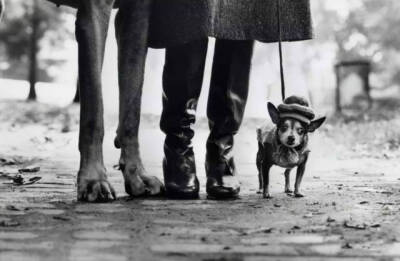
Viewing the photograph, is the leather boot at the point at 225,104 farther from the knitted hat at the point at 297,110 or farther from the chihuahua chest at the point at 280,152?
the knitted hat at the point at 297,110

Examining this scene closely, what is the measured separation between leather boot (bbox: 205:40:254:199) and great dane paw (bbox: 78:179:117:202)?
60cm

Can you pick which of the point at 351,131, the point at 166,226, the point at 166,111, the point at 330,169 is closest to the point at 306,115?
the point at 166,111

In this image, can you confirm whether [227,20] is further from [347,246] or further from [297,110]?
[347,246]

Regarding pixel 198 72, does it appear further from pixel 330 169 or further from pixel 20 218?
→ pixel 330 169

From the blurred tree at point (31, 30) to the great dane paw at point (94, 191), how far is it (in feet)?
58.7

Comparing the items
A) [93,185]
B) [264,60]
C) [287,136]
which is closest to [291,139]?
[287,136]

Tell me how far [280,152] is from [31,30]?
65.0 feet

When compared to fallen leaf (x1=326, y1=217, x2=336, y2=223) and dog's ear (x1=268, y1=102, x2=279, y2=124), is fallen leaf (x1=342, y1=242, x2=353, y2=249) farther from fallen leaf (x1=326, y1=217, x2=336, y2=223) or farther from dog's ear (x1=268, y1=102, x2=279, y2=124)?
dog's ear (x1=268, y1=102, x2=279, y2=124)

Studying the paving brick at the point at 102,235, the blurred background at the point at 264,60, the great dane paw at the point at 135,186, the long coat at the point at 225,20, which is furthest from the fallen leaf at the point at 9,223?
the blurred background at the point at 264,60

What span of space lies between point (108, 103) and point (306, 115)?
26.7 feet

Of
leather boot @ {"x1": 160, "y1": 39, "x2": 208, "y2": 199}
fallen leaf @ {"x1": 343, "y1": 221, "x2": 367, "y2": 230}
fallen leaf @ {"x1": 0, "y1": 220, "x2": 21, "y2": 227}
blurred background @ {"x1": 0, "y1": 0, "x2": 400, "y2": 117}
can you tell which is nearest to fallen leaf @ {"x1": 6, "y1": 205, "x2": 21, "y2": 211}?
fallen leaf @ {"x1": 0, "y1": 220, "x2": 21, "y2": 227}

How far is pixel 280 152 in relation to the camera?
135 inches

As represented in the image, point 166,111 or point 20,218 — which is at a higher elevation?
point 166,111

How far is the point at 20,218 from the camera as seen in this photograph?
280 cm
